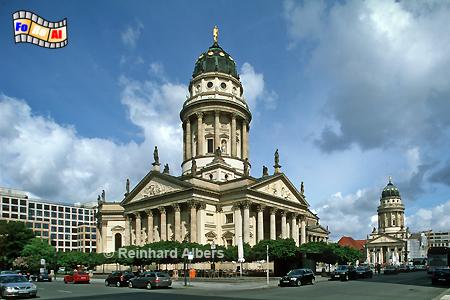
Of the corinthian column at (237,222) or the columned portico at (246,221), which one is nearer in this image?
the columned portico at (246,221)

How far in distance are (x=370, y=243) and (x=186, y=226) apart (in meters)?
123

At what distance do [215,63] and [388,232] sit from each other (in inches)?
4743

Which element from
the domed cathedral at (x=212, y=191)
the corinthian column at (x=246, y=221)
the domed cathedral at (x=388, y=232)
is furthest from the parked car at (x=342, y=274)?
the domed cathedral at (x=388, y=232)

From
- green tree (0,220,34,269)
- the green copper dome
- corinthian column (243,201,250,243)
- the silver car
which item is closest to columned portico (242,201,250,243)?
corinthian column (243,201,250,243)

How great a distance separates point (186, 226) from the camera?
66.9m

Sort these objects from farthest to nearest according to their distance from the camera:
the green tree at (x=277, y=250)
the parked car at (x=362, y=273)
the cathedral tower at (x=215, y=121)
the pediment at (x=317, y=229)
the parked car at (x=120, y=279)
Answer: the pediment at (x=317, y=229) < the cathedral tower at (x=215, y=121) < the green tree at (x=277, y=250) < the parked car at (x=362, y=273) < the parked car at (x=120, y=279)

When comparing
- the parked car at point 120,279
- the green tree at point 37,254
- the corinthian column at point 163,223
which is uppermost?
the corinthian column at point 163,223

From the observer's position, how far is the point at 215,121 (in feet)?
263

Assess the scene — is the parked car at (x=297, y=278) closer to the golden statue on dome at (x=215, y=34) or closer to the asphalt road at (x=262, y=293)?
the asphalt road at (x=262, y=293)

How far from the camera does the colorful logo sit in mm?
18406

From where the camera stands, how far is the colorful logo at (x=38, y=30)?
18.4m

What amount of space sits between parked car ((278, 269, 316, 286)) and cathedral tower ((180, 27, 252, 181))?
3441cm

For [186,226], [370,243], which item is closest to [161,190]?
[186,226]

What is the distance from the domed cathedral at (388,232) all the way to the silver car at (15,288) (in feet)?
496
